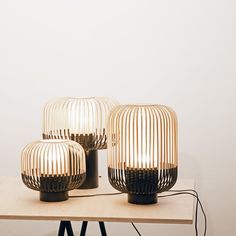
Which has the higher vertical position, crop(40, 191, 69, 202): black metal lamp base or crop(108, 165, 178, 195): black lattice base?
crop(108, 165, 178, 195): black lattice base

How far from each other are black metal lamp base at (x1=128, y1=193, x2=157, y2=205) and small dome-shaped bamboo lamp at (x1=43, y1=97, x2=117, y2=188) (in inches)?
10.6

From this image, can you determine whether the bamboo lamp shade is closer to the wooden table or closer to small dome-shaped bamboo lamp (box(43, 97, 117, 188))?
small dome-shaped bamboo lamp (box(43, 97, 117, 188))

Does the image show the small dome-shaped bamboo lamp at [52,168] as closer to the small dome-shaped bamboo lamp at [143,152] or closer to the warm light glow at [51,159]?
the warm light glow at [51,159]

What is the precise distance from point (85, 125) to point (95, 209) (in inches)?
14.9

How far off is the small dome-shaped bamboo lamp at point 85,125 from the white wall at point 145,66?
23.4 inches

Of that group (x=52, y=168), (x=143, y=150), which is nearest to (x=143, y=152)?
(x=143, y=150)

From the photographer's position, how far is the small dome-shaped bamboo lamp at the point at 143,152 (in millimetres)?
1898

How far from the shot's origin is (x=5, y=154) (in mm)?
2885

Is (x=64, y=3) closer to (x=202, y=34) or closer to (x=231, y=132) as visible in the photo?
(x=202, y=34)

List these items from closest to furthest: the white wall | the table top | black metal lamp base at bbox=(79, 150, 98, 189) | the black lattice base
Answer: the table top < the black lattice base < black metal lamp base at bbox=(79, 150, 98, 189) < the white wall

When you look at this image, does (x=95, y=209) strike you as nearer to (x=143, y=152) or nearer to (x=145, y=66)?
(x=143, y=152)

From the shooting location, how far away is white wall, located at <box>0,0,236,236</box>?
2.68 m

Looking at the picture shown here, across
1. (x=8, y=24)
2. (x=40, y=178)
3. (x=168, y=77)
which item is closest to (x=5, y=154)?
(x=8, y=24)

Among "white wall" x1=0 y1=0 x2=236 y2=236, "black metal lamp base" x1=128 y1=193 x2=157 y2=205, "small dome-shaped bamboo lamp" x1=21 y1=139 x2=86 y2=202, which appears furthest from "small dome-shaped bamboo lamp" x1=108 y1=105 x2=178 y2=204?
"white wall" x1=0 y1=0 x2=236 y2=236
